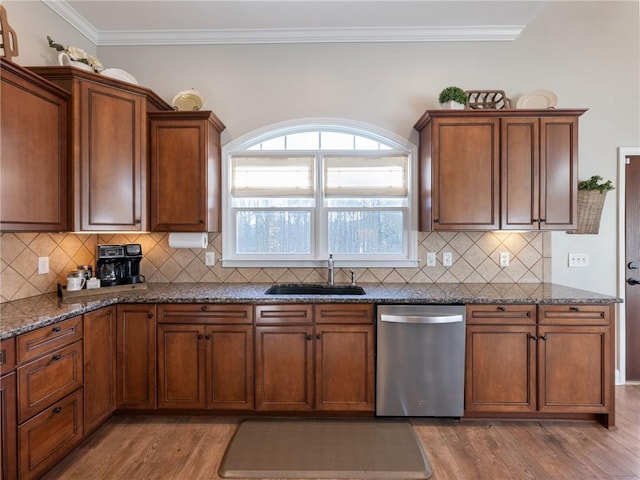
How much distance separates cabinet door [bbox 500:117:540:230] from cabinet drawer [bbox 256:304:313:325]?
1.76m

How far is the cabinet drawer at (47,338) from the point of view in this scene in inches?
63.7

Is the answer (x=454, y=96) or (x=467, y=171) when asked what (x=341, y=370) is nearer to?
(x=467, y=171)

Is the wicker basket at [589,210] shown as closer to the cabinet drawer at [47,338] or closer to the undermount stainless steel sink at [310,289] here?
the undermount stainless steel sink at [310,289]

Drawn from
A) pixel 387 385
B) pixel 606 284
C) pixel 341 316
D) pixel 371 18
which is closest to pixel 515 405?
pixel 387 385

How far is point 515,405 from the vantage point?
90.1 inches

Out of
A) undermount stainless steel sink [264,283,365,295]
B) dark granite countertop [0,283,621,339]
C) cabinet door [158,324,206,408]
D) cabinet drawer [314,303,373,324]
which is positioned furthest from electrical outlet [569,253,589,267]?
cabinet door [158,324,206,408]

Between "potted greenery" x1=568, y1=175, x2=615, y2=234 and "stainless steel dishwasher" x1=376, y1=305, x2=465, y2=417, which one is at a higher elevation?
"potted greenery" x1=568, y1=175, x2=615, y2=234

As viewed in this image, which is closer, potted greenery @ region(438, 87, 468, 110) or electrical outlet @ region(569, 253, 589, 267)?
potted greenery @ region(438, 87, 468, 110)

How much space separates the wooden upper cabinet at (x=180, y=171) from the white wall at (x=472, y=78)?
42 cm

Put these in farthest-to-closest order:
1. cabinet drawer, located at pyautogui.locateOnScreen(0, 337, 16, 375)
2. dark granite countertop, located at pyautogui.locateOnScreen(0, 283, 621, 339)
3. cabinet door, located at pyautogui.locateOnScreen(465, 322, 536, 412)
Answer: cabinet door, located at pyautogui.locateOnScreen(465, 322, 536, 412)
dark granite countertop, located at pyautogui.locateOnScreen(0, 283, 621, 339)
cabinet drawer, located at pyautogui.locateOnScreen(0, 337, 16, 375)

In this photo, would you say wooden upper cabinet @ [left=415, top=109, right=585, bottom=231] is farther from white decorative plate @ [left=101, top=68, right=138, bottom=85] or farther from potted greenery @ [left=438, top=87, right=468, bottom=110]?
white decorative plate @ [left=101, top=68, right=138, bottom=85]

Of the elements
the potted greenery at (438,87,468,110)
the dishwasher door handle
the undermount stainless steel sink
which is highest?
the potted greenery at (438,87,468,110)

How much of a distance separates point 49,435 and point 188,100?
259cm

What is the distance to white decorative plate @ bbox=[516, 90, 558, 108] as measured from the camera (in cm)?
A: 279
